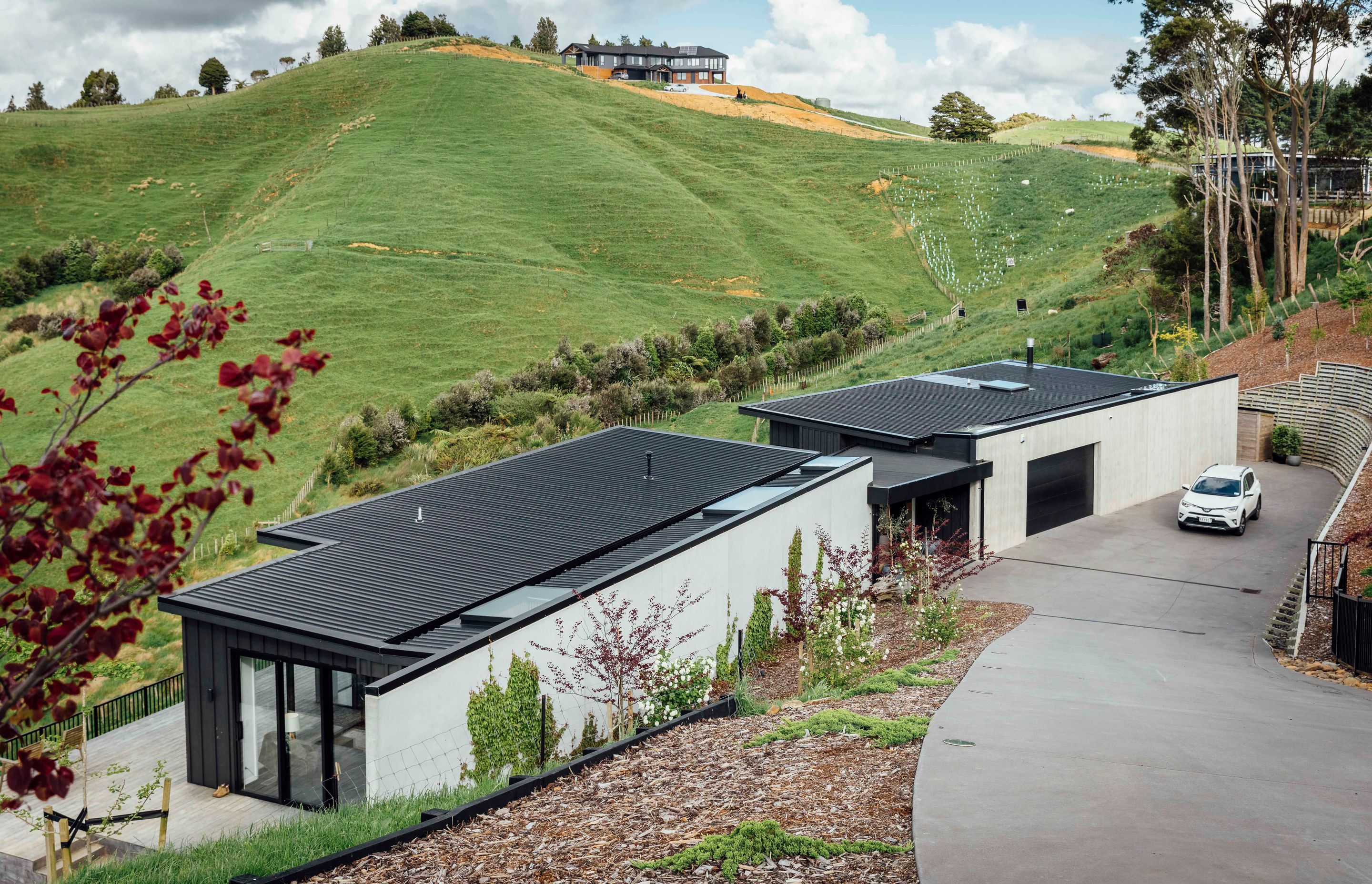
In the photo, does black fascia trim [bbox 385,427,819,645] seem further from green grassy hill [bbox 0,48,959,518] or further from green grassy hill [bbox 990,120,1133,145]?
green grassy hill [bbox 990,120,1133,145]

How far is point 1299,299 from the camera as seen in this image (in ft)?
135

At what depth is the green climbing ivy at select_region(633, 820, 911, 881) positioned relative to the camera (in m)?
7.09

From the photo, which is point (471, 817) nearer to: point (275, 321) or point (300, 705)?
point (300, 705)

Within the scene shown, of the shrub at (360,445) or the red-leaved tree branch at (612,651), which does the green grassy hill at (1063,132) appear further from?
the red-leaved tree branch at (612,651)

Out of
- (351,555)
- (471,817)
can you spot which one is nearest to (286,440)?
(351,555)

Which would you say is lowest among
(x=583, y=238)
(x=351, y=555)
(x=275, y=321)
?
(x=351, y=555)

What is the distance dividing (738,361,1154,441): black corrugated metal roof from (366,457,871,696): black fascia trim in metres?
6.87

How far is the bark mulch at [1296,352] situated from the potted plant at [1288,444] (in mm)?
2353

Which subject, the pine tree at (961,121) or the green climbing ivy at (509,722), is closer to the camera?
the green climbing ivy at (509,722)

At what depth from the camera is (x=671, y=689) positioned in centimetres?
1340

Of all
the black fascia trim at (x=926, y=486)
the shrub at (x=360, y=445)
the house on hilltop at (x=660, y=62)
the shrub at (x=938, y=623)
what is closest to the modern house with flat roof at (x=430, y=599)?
the black fascia trim at (x=926, y=486)

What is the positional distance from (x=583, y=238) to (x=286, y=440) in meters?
37.3

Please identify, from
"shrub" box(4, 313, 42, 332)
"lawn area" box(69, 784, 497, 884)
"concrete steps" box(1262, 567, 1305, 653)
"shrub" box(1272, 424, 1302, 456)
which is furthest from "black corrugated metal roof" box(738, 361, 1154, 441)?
"shrub" box(4, 313, 42, 332)

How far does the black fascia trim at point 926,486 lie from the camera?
2152cm
